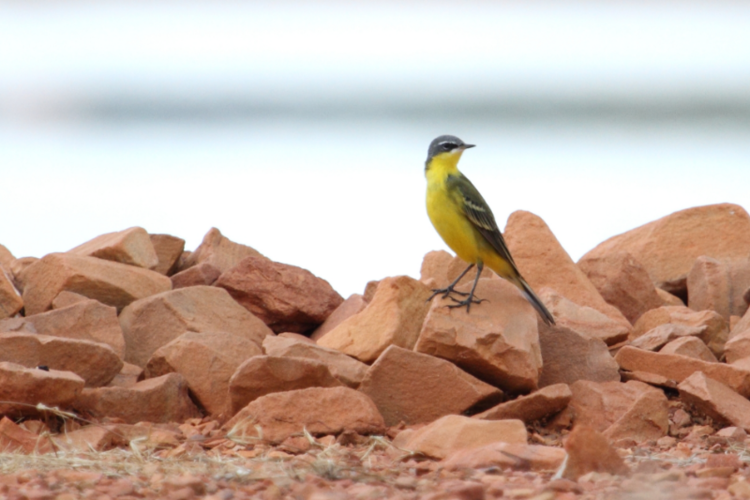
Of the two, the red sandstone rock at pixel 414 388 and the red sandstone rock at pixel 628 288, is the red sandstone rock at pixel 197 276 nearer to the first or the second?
the red sandstone rock at pixel 414 388

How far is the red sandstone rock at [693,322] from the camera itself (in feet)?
20.3

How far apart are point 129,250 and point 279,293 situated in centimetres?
141

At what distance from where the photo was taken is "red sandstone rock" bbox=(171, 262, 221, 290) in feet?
24.0

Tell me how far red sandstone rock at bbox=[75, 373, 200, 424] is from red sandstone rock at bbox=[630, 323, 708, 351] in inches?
127

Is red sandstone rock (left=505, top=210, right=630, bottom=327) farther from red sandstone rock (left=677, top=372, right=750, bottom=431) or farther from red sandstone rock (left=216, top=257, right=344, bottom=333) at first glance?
red sandstone rock (left=677, top=372, right=750, bottom=431)

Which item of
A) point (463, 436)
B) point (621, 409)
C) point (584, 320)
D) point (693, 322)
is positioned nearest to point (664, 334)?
point (693, 322)

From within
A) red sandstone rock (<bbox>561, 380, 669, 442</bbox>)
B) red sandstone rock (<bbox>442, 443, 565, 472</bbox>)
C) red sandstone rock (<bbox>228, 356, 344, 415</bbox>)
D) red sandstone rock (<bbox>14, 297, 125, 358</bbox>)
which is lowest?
red sandstone rock (<bbox>561, 380, 669, 442</bbox>)

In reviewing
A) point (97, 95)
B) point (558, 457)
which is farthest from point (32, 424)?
point (97, 95)

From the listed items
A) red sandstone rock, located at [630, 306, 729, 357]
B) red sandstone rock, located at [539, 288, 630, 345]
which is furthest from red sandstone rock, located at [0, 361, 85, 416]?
red sandstone rock, located at [630, 306, 729, 357]

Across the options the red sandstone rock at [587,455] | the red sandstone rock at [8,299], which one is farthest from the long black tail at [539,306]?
the red sandstone rock at [8,299]

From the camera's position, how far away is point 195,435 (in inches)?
176

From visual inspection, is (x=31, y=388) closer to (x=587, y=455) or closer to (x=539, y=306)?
(x=587, y=455)

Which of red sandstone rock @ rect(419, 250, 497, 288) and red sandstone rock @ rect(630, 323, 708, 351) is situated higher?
red sandstone rock @ rect(419, 250, 497, 288)

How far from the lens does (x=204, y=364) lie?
5320mm
